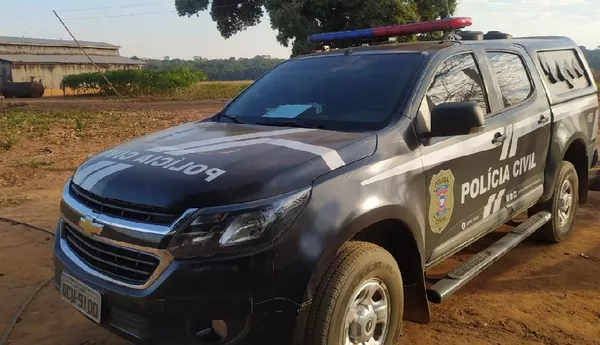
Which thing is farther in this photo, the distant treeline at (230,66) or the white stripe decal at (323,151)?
the distant treeline at (230,66)

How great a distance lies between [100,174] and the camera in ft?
9.21

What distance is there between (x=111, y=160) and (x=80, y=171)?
24 cm

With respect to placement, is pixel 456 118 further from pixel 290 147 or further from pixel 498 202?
pixel 498 202

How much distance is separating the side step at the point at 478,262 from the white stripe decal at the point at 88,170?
6.48 feet

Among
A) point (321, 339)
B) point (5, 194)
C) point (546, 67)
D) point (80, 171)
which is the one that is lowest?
point (5, 194)

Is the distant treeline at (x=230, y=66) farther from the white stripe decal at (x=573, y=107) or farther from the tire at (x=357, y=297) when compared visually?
the tire at (x=357, y=297)

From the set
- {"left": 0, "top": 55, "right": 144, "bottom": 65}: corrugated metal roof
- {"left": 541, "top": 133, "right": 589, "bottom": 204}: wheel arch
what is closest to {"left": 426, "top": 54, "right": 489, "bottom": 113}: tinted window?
{"left": 541, "top": 133, "right": 589, "bottom": 204}: wheel arch

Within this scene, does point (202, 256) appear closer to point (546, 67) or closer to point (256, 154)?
point (256, 154)

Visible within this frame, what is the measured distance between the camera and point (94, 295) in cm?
267

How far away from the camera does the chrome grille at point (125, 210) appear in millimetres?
2441

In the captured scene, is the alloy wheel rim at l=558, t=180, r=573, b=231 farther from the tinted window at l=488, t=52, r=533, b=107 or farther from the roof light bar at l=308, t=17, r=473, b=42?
the roof light bar at l=308, t=17, r=473, b=42

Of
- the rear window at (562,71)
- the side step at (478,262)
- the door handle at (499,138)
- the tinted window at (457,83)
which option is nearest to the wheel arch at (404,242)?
the side step at (478,262)

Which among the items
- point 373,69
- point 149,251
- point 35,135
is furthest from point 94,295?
point 35,135

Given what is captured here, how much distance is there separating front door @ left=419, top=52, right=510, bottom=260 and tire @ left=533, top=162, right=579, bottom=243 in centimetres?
123
